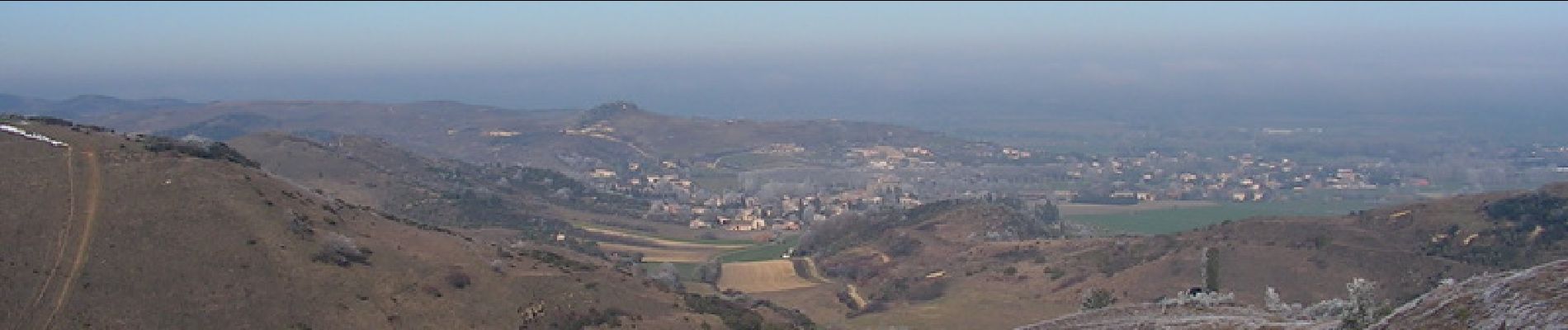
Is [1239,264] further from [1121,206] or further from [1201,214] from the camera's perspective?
[1121,206]

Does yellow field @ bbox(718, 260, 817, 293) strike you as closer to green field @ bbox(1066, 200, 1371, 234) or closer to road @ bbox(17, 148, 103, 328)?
road @ bbox(17, 148, 103, 328)

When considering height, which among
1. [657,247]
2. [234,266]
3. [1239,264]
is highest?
[234,266]

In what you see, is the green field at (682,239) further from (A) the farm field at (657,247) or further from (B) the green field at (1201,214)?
(B) the green field at (1201,214)

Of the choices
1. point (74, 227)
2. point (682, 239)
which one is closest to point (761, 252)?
point (682, 239)

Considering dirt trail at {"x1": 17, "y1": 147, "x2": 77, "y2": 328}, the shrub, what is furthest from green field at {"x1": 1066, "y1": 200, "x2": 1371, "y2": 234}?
dirt trail at {"x1": 17, "y1": 147, "x2": 77, "y2": 328}

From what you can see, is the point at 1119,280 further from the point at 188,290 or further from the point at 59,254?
the point at 59,254

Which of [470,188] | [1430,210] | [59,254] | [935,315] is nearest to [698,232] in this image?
[470,188]

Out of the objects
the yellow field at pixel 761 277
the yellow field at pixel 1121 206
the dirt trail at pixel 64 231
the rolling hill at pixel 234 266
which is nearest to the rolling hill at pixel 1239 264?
the yellow field at pixel 761 277
